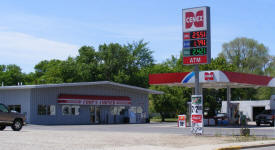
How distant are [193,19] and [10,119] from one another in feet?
44.4

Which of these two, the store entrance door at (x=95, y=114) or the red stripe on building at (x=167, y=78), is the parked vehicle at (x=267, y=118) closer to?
the red stripe on building at (x=167, y=78)

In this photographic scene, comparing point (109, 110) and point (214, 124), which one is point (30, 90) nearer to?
point (109, 110)

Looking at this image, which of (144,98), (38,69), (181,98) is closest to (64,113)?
(144,98)

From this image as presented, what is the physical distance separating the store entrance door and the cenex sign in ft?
77.7

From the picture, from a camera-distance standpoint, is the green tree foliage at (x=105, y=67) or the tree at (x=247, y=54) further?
the tree at (x=247, y=54)

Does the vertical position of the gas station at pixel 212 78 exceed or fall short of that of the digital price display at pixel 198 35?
it falls short

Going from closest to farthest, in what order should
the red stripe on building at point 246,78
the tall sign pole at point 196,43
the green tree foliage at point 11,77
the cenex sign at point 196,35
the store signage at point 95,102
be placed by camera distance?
the tall sign pole at point 196,43
the cenex sign at point 196,35
the red stripe on building at point 246,78
the store signage at point 95,102
the green tree foliage at point 11,77

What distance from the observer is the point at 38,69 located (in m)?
108

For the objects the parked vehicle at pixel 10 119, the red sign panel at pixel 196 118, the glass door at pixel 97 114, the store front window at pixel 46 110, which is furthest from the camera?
the glass door at pixel 97 114

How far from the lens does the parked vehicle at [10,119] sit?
27969 millimetres

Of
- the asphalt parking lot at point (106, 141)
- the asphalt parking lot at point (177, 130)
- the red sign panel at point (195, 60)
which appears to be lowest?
the asphalt parking lot at point (177, 130)

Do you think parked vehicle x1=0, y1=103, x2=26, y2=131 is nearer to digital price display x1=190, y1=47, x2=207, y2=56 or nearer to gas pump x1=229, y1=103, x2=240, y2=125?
digital price display x1=190, y1=47, x2=207, y2=56

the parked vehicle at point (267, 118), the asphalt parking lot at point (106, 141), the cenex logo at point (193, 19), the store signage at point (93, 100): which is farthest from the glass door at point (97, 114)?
the cenex logo at point (193, 19)

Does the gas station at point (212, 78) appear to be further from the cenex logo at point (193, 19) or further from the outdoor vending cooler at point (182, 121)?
the cenex logo at point (193, 19)
